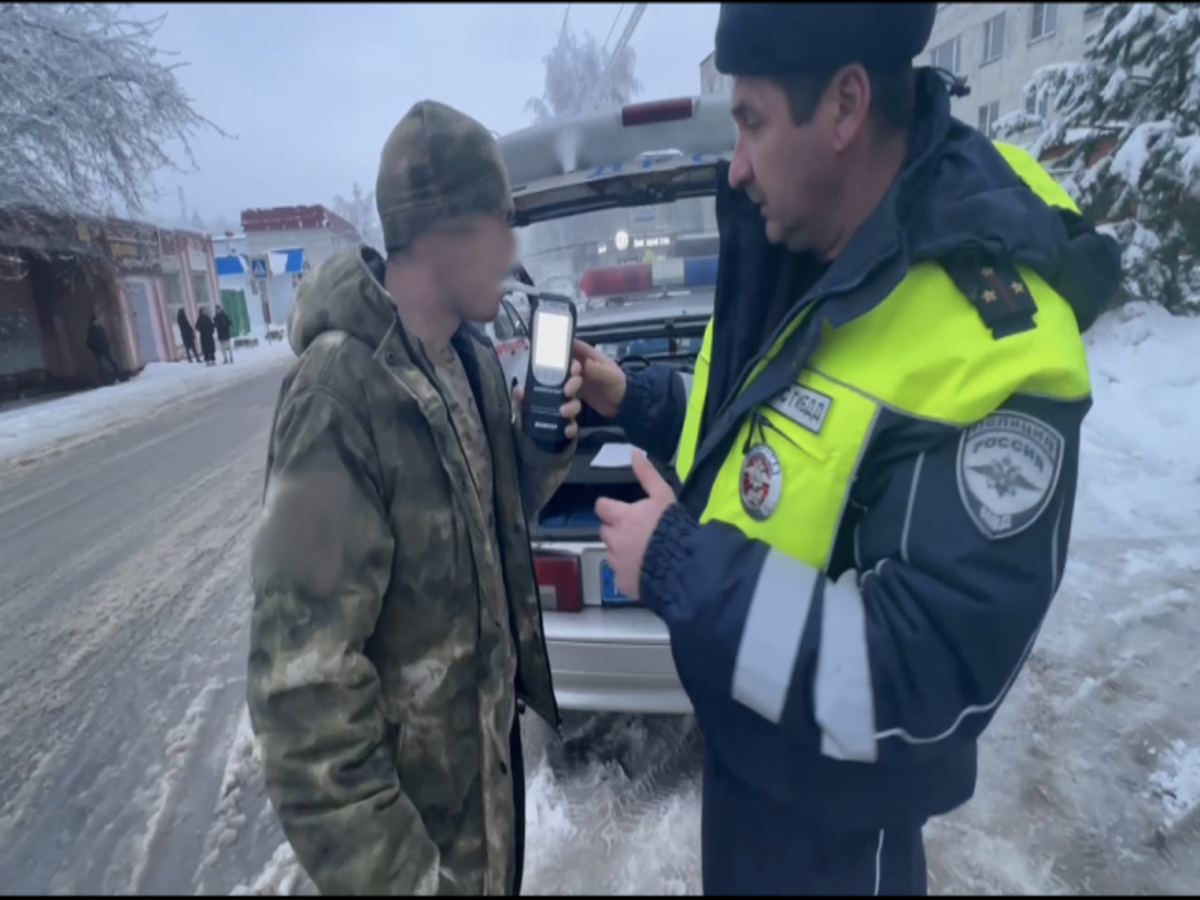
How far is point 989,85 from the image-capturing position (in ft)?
7.48

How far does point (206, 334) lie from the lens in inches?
55.8

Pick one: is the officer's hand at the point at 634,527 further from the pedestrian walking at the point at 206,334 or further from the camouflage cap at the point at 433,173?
the pedestrian walking at the point at 206,334

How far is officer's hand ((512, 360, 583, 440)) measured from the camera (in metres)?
1.34

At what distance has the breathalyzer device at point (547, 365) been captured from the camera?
1.30 meters

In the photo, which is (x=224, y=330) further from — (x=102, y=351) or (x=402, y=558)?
(x=402, y=558)

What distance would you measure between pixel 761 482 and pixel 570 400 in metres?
0.55

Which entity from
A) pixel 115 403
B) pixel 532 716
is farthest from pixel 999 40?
pixel 532 716

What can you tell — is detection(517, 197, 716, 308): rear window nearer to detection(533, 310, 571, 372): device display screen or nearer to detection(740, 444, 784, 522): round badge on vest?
detection(533, 310, 571, 372): device display screen

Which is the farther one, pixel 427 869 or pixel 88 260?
pixel 88 260

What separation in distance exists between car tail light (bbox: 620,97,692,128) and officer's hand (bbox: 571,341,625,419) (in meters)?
1.32

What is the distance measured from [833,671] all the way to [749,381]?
1.38 ft

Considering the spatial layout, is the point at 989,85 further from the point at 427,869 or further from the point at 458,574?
the point at 427,869

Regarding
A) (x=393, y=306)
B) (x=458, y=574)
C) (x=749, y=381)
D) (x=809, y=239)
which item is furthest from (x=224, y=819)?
(x=809, y=239)

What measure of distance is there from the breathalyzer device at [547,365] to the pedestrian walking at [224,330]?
666 mm
